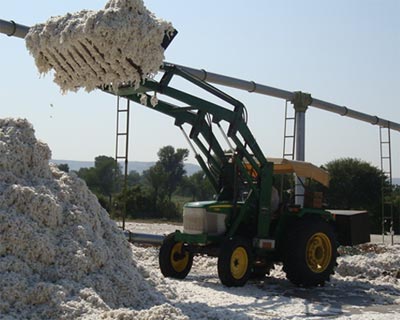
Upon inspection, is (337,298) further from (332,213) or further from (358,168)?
(358,168)

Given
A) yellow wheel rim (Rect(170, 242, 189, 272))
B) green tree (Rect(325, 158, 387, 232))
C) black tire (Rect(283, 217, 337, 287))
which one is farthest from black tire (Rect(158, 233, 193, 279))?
green tree (Rect(325, 158, 387, 232))

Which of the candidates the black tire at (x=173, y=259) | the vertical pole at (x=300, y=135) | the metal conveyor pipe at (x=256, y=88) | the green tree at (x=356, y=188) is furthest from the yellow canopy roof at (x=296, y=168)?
the green tree at (x=356, y=188)

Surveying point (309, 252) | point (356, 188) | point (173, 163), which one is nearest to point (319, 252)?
point (309, 252)

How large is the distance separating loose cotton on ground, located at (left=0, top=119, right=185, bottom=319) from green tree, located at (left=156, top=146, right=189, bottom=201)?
48755 mm

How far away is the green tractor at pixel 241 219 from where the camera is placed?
35.8 ft

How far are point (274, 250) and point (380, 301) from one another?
2022 millimetres

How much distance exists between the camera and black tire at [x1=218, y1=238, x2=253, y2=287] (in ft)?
34.0

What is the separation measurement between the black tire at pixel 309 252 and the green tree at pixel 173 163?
152 ft

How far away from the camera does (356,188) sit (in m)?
38.4

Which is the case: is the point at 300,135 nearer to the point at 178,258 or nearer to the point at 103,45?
the point at 178,258

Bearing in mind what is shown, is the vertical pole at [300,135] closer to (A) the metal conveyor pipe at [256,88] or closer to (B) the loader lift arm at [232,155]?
(A) the metal conveyor pipe at [256,88]

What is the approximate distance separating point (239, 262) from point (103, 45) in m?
4.08

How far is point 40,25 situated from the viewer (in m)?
9.49

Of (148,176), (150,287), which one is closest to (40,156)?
(150,287)
